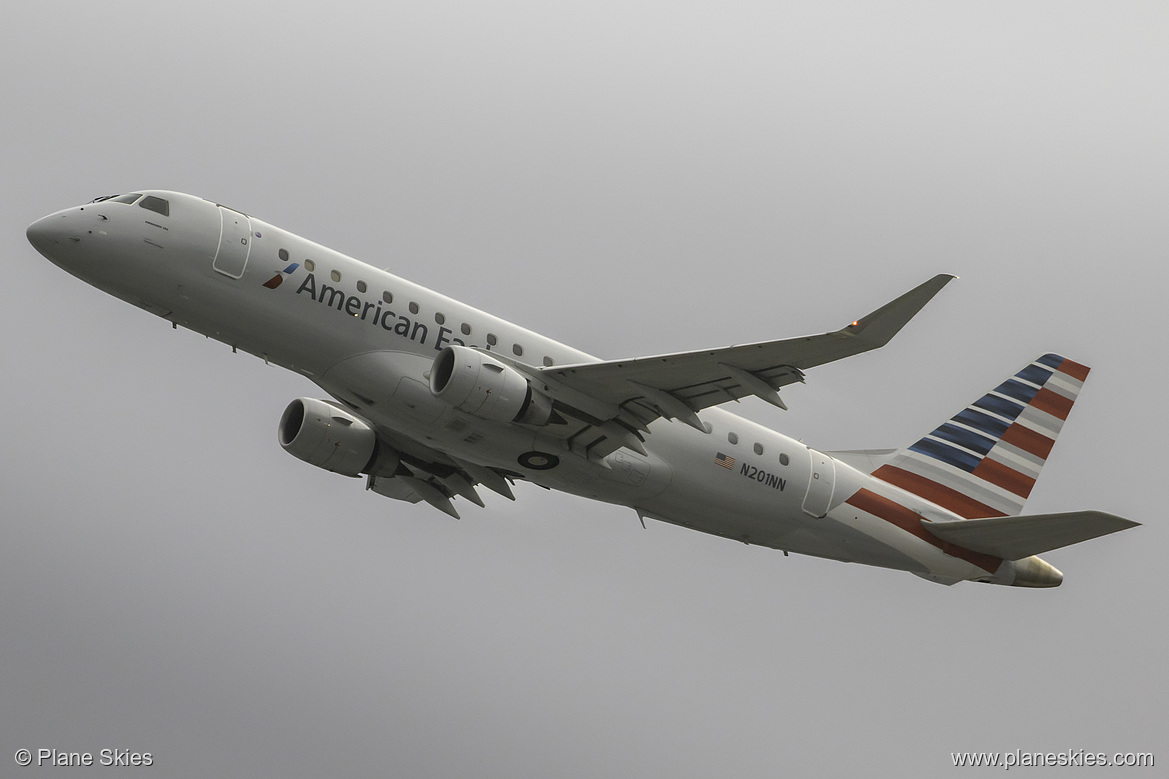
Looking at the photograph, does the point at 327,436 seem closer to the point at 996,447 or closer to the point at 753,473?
the point at 753,473

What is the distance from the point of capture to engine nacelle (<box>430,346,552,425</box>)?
27.8m

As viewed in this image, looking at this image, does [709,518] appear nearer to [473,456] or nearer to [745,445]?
[745,445]

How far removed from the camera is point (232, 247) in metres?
28.3

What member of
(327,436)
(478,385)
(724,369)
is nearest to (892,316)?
(724,369)

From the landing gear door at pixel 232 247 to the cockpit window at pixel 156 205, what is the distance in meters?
1.19

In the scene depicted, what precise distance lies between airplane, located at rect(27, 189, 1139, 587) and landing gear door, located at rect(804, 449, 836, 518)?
5 cm

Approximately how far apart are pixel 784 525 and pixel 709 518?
2.09 m

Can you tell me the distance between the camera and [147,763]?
3528cm

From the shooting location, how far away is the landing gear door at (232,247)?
2820cm

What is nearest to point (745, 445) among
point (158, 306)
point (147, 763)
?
point (158, 306)

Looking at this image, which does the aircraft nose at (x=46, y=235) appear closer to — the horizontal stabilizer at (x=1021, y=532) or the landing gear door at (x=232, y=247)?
the landing gear door at (x=232, y=247)

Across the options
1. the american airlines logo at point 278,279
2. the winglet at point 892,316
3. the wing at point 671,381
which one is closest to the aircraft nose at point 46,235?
the american airlines logo at point 278,279

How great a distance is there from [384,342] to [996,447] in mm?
18852

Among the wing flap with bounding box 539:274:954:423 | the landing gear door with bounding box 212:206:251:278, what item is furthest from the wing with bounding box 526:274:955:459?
the landing gear door with bounding box 212:206:251:278
